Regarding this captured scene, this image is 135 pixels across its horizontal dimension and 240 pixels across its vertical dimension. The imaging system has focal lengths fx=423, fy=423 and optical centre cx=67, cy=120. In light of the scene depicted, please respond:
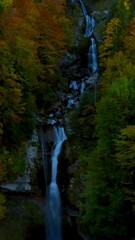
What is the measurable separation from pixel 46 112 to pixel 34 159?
679 centimetres

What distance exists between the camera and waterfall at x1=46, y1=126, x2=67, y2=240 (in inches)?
1395

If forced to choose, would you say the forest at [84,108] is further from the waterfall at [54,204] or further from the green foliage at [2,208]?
the waterfall at [54,204]

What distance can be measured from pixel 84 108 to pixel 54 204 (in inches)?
408

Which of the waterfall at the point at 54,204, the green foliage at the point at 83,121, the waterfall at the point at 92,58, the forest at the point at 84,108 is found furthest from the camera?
the waterfall at the point at 92,58

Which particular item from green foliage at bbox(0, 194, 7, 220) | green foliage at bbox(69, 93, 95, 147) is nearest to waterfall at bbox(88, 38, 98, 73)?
green foliage at bbox(69, 93, 95, 147)

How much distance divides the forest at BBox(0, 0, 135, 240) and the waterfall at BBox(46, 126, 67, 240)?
4.41 feet

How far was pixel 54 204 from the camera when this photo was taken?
3700cm

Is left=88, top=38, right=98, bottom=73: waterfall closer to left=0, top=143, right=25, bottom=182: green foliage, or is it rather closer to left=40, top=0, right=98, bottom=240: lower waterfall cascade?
left=40, top=0, right=98, bottom=240: lower waterfall cascade

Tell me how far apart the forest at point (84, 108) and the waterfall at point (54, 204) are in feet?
4.41

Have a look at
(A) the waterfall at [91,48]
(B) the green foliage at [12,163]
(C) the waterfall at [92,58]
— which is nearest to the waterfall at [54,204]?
(B) the green foliage at [12,163]

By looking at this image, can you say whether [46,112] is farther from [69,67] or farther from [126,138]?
[126,138]

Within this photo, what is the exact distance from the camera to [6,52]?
35.8m

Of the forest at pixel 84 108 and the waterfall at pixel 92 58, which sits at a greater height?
the waterfall at pixel 92 58

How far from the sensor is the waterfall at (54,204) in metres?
35.4
